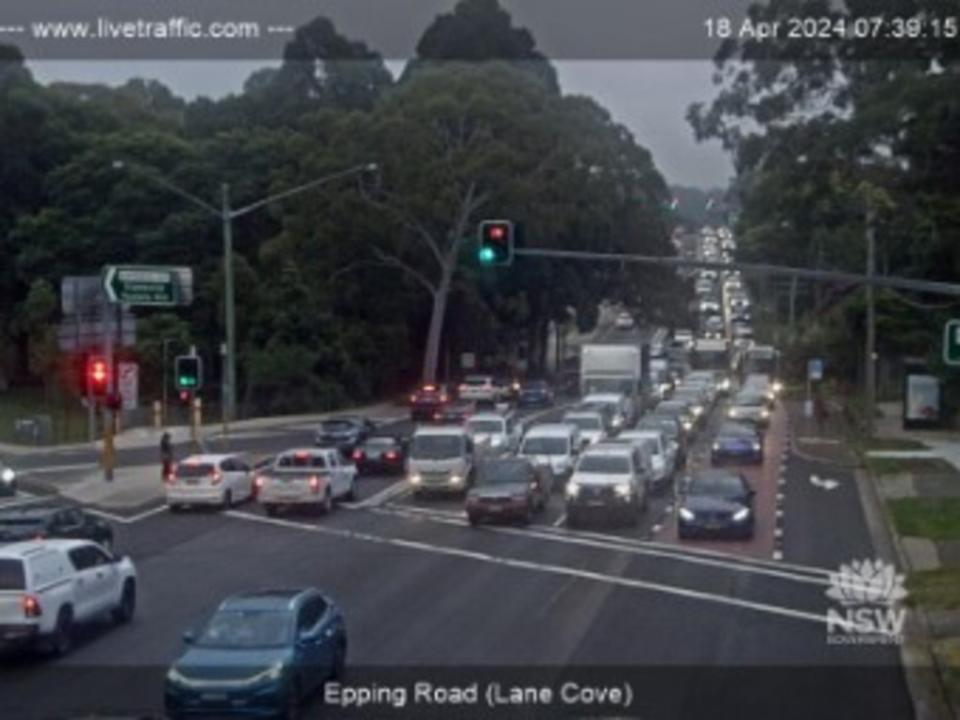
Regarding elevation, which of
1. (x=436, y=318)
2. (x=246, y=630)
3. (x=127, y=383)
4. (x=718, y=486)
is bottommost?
(x=718, y=486)

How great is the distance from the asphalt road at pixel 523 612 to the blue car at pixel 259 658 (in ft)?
1.49

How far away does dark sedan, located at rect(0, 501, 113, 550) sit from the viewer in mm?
30188

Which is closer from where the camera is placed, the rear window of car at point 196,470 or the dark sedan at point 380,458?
the rear window of car at point 196,470

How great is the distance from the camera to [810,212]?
48.3 m

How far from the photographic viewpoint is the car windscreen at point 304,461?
4109cm

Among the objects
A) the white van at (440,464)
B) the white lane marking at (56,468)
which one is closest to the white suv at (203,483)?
the white van at (440,464)

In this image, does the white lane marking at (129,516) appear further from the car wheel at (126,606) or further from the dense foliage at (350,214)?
the dense foliage at (350,214)

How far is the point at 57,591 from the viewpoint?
23.0 meters

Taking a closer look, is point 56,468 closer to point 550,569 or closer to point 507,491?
point 507,491

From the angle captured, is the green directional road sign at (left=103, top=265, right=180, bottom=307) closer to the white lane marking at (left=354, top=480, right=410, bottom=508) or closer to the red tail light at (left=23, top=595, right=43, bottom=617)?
the white lane marking at (left=354, top=480, right=410, bottom=508)

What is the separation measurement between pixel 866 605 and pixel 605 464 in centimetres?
1270

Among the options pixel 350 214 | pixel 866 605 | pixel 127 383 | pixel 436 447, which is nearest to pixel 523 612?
pixel 866 605

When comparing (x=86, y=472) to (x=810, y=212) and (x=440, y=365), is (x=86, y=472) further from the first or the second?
(x=440, y=365)

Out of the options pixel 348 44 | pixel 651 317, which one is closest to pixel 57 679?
pixel 651 317
